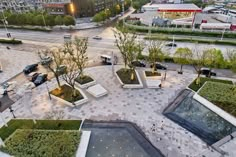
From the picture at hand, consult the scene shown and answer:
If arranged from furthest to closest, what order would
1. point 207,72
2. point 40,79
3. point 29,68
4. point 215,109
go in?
point 29,68 → point 207,72 → point 40,79 → point 215,109

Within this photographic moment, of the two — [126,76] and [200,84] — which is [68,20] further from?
[200,84]

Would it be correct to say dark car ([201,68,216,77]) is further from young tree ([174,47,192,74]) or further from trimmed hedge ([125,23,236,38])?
trimmed hedge ([125,23,236,38])

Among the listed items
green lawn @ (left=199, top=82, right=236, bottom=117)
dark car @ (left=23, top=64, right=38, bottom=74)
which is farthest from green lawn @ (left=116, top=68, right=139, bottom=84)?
dark car @ (left=23, top=64, right=38, bottom=74)

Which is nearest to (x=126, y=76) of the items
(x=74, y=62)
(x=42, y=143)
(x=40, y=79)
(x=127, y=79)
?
(x=127, y=79)

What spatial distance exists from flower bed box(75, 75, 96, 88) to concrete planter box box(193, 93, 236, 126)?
1555cm

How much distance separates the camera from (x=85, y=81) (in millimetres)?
31641

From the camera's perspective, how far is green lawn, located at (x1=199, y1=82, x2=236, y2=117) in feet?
79.8

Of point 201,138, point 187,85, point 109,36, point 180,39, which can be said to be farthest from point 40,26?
point 201,138

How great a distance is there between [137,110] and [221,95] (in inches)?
440

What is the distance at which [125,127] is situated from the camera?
23.0 m

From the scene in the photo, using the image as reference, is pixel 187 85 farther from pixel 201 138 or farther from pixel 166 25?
pixel 166 25

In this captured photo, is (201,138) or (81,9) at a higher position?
(81,9)

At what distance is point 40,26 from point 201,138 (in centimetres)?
6026

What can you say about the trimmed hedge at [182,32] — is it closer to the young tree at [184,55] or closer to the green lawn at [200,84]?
the young tree at [184,55]
